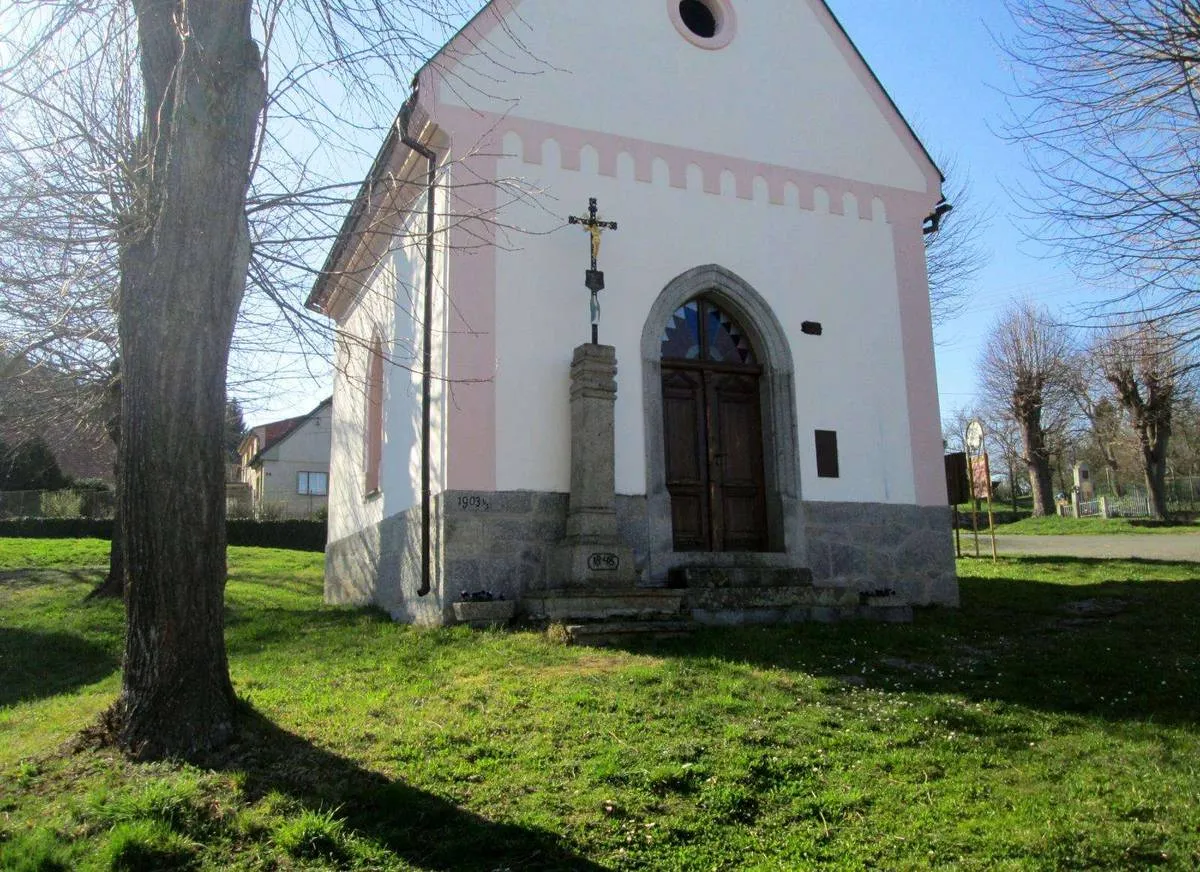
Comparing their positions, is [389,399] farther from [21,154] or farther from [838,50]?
[838,50]

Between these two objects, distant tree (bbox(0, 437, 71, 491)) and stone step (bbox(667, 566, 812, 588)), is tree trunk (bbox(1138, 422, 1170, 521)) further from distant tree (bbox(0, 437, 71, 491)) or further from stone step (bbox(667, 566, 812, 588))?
distant tree (bbox(0, 437, 71, 491))

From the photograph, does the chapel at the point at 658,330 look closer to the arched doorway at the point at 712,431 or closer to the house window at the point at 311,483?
the arched doorway at the point at 712,431

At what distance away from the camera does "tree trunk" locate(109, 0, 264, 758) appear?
5.25 m

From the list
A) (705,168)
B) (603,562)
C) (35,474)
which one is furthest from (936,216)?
(35,474)

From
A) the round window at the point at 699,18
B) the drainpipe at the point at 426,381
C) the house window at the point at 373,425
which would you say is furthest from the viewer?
the house window at the point at 373,425

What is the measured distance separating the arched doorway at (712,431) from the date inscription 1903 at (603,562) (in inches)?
57.2

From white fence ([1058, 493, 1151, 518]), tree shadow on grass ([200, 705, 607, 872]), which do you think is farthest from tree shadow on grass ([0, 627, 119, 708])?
white fence ([1058, 493, 1151, 518])

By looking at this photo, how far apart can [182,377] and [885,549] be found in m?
8.77

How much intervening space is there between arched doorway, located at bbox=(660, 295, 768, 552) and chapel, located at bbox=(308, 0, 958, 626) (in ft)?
0.10

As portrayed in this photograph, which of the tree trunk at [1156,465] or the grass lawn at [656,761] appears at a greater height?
the tree trunk at [1156,465]

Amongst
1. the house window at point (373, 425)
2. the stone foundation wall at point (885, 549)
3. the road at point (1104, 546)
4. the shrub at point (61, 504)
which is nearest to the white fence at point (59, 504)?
the shrub at point (61, 504)

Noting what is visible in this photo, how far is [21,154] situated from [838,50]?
10.5 metres

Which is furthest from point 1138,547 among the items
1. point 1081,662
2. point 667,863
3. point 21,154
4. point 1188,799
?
point 21,154

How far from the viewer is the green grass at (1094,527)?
2817cm
